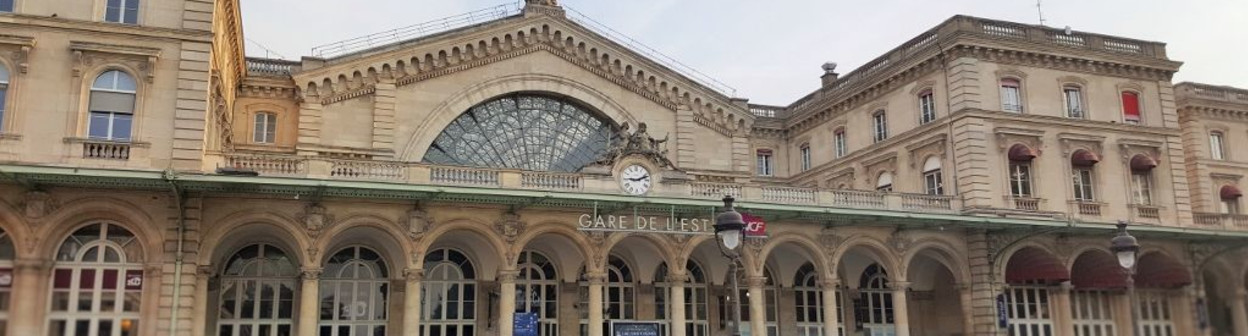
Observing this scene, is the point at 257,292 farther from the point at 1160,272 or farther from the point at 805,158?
the point at 1160,272

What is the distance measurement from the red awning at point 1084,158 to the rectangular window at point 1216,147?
13.3 m

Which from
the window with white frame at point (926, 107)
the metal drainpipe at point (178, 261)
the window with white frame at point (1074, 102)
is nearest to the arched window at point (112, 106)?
the metal drainpipe at point (178, 261)

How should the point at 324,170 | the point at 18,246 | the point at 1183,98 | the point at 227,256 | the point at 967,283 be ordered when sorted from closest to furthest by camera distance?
the point at 18,246 → the point at 324,170 → the point at 227,256 → the point at 967,283 → the point at 1183,98

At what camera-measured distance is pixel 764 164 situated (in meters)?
46.0

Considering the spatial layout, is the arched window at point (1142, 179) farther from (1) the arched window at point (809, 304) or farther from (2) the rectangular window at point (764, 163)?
(2) the rectangular window at point (764, 163)

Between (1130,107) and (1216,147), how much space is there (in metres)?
11.3

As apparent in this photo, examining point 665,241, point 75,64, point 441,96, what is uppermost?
point 441,96

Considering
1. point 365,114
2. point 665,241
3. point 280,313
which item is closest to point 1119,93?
point 665,241

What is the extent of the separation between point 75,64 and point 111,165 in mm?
2738

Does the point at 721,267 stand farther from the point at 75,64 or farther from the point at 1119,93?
the point at 75,64

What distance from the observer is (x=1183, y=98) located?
45438mm

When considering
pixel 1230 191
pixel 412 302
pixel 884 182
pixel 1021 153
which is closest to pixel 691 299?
pixel 884 182

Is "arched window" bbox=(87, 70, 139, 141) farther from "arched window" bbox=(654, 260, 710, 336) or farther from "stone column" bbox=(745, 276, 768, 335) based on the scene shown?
"stone column" bbox=(745, 276, 768, 335)

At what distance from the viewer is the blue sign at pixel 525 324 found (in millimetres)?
29922
